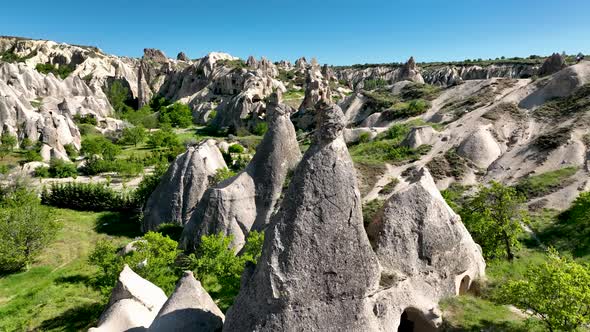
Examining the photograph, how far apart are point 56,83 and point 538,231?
11379cm

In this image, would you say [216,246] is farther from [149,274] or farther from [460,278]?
[460,278]

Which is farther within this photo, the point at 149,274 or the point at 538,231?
the point at 538,231

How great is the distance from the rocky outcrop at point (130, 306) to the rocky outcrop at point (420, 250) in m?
9.11

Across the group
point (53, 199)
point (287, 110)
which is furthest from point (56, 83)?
point (287, 110)

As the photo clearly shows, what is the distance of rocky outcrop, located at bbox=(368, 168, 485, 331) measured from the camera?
13.0 meters

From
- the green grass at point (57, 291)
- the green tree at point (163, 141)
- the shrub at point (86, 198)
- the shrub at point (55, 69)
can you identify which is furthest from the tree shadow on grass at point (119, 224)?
the shrub at point (55, 69)

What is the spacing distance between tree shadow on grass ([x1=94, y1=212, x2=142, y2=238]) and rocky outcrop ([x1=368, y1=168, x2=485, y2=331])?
2565 centimetres

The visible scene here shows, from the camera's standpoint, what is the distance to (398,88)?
78438mm

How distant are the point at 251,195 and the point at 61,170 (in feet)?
120

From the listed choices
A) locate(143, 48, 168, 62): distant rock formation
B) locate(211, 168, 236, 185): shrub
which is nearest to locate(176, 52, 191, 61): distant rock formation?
locate(143, 48, 168, 62): distant rock formation

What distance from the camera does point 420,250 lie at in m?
13.9

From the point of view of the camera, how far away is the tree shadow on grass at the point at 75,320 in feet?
61.5

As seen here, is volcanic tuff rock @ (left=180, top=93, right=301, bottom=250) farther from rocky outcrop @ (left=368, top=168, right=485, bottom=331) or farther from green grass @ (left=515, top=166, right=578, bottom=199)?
green grass @ (left=515, top=166, right=578, bottom=199)

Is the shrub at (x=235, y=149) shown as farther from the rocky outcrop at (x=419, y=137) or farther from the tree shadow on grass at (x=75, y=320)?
the tree shadow on grass at (x=75, y=320)
